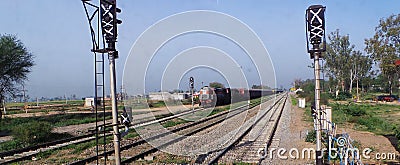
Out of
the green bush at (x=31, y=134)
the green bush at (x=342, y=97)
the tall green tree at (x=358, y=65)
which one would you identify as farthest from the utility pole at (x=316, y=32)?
the tall green tree at (x=358, y=65)

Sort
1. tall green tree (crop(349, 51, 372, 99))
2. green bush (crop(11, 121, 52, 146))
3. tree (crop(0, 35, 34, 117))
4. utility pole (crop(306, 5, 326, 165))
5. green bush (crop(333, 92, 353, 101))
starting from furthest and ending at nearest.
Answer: tall green tree (crop(349, 51, 372, 99)) → green bush (crop(333, 92, 353, 101)) → tree (crop(0, 35, 34, 117)) → green bush (crop(11, 121, 52, 146)) → utility pole (crop(306, 5, 326, 165))

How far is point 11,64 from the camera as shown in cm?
3006

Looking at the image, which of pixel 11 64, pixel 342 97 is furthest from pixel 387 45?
pixel 11 64

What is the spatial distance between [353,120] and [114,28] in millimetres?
18005

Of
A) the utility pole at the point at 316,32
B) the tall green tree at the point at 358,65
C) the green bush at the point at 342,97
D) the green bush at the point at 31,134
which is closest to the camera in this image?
the utility pole at the point at 316,32

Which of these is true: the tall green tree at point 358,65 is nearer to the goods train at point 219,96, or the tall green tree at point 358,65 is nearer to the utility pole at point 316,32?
the goods train at point 219,96

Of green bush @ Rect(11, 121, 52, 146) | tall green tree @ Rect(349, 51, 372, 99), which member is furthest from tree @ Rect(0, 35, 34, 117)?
tall green tree @ Rect(349, 51, 372, 99)

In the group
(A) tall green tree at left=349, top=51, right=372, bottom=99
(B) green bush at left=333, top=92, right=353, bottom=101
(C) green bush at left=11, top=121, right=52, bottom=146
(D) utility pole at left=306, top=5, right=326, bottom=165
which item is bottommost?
(C) green bush at left=11, top=121, right=52, bottom=146

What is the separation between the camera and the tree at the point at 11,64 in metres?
29.3

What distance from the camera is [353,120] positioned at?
2042 centimetres

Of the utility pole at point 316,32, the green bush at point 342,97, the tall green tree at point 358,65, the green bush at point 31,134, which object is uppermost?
the tall green tree at point 358,65

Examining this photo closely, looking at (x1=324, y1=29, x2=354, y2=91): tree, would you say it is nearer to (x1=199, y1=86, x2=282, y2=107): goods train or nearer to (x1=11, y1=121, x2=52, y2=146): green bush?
(x1=199, y1=86, x2=282, y2=107): goods train

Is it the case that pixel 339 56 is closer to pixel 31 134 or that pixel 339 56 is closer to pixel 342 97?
pixel 342 97

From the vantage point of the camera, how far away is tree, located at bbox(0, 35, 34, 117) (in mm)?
29328
